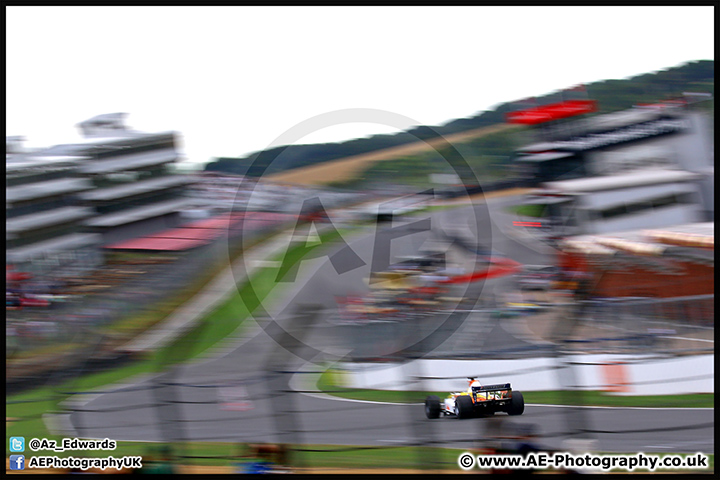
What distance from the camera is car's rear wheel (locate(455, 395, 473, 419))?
395 cm

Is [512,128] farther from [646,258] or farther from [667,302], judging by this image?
[667,302]

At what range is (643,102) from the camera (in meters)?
7.60

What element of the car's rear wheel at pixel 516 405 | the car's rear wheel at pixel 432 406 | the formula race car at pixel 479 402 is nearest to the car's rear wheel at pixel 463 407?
the formula race car at pixel 479 402

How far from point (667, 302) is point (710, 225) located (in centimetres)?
197

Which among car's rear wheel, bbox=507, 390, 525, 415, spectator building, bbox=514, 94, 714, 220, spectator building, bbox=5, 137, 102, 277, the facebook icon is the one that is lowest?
the facebook icon

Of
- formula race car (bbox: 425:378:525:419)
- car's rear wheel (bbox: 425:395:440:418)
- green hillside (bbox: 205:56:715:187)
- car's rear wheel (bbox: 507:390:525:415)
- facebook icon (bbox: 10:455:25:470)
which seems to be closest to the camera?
facebook icon (bbox: 10:455:25:470)

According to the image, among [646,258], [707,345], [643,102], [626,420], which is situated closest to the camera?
[626,420]

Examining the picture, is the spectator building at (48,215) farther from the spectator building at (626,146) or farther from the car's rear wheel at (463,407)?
the spectator building at (626,146)

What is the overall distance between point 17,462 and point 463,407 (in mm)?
3122

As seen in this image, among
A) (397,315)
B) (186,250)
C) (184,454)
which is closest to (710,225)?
(397,315)

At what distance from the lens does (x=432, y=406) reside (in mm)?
3926

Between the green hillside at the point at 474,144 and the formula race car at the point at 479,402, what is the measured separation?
298cm

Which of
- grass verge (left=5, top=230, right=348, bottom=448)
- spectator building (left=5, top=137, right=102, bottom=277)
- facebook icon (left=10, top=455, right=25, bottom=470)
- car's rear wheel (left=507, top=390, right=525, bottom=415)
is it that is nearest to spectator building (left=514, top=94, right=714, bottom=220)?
grass verge (left=5, top=230, right=348, bottom=448)

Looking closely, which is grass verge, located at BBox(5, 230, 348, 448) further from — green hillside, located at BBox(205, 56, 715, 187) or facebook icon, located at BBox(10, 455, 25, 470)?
green hillside, located at BBox(205, 56, 715, 187)
